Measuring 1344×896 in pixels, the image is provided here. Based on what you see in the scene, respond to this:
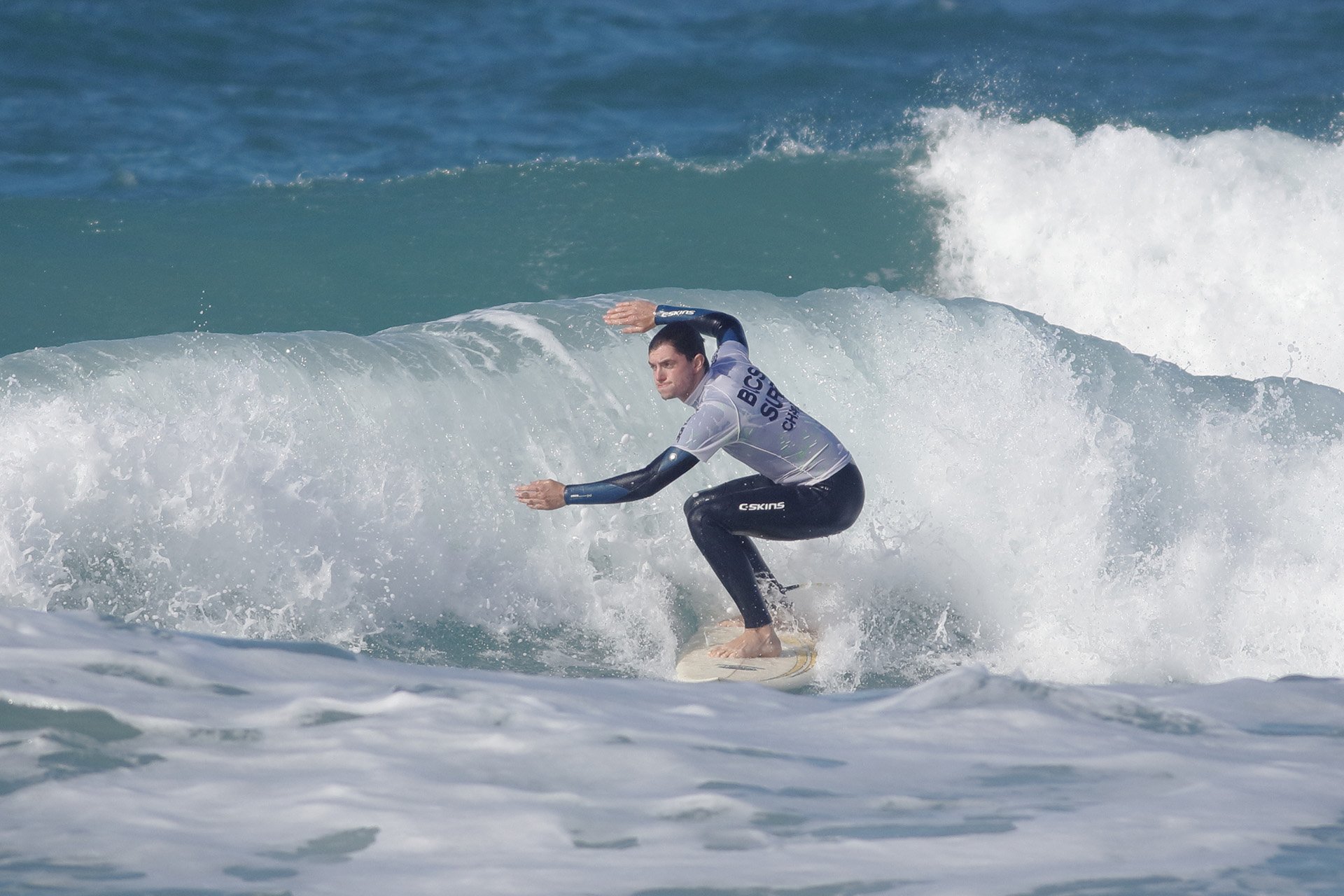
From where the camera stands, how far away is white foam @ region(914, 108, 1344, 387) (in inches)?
452

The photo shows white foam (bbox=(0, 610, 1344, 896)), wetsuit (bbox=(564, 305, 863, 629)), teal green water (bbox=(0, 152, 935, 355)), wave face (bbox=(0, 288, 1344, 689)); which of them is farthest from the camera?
teal green water (bbox=(0, 152, 935, 355))

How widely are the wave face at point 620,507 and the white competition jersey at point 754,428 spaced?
1.01 metres

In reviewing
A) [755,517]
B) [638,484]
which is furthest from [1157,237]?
[638,484]

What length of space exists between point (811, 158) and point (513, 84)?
3889mm

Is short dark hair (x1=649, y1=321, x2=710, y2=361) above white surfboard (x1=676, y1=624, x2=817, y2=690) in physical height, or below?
above

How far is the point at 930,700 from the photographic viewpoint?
396 centimetres

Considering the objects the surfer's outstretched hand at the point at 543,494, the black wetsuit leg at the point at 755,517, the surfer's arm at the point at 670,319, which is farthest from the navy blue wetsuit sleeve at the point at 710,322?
the surfer's outstretched hand at the point at 543,494

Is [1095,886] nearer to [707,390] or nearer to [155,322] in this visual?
[707,390]

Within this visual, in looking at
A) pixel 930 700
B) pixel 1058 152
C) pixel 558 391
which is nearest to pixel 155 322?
pixel 558 391

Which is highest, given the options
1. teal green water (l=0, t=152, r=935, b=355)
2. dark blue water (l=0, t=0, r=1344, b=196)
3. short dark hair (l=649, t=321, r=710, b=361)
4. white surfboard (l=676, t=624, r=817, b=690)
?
dark blue water (l=0, t=0, r=1344, b=196)

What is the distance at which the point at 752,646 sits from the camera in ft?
19.6

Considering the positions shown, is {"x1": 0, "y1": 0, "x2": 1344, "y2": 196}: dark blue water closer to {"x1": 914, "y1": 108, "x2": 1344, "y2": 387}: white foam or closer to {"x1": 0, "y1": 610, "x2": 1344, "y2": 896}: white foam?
{"x1": 914, "y1": 108, "x2": 1344, "y2": 387}: white foam

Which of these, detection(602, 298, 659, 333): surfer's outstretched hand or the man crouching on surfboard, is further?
detection(602, 298, 659, 333): surfer's outstretched hand

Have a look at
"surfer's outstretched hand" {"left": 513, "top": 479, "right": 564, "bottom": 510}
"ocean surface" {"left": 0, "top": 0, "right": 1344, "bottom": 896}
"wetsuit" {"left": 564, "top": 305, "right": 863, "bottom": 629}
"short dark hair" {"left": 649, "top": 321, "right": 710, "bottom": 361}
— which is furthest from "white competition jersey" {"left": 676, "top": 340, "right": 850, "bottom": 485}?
"ocean surface" {"left": 0, "top": 0, "right": 1344, "bottom": 896}
